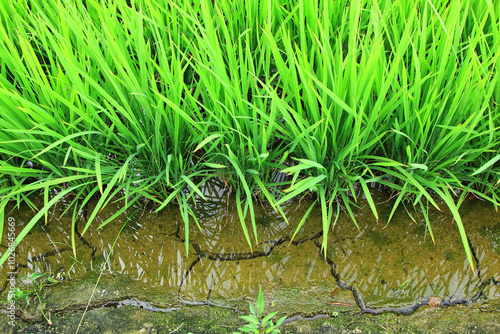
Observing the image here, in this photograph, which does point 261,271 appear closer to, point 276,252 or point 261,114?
point 276,252

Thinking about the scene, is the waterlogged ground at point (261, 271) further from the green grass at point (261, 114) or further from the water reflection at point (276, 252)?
Answer: the green grass at point (261, 114)

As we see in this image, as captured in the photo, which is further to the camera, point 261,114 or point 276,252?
point 276,252

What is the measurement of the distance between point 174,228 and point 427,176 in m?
0.91

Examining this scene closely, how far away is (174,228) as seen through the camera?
122cm

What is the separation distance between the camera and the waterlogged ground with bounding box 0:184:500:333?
1040mm

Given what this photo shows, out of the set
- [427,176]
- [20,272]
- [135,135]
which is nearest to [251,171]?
[135,135]

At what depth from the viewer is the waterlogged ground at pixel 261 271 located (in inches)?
40.9

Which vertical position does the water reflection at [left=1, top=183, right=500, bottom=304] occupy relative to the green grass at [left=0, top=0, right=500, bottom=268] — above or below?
below

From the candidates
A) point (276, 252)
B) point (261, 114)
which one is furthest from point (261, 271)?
point (261, 114)

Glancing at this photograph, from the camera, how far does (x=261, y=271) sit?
45.2 inches

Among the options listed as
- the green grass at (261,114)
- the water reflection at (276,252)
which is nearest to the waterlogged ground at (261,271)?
the water reflection at (276,252)

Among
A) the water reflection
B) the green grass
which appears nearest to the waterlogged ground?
the water reflection

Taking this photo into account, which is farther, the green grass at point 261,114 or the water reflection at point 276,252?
the water reflection at point 276,252

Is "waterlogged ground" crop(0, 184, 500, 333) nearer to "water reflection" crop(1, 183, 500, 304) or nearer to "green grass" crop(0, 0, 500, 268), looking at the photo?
"water reflection" crop(1, 183, 500, 304)
